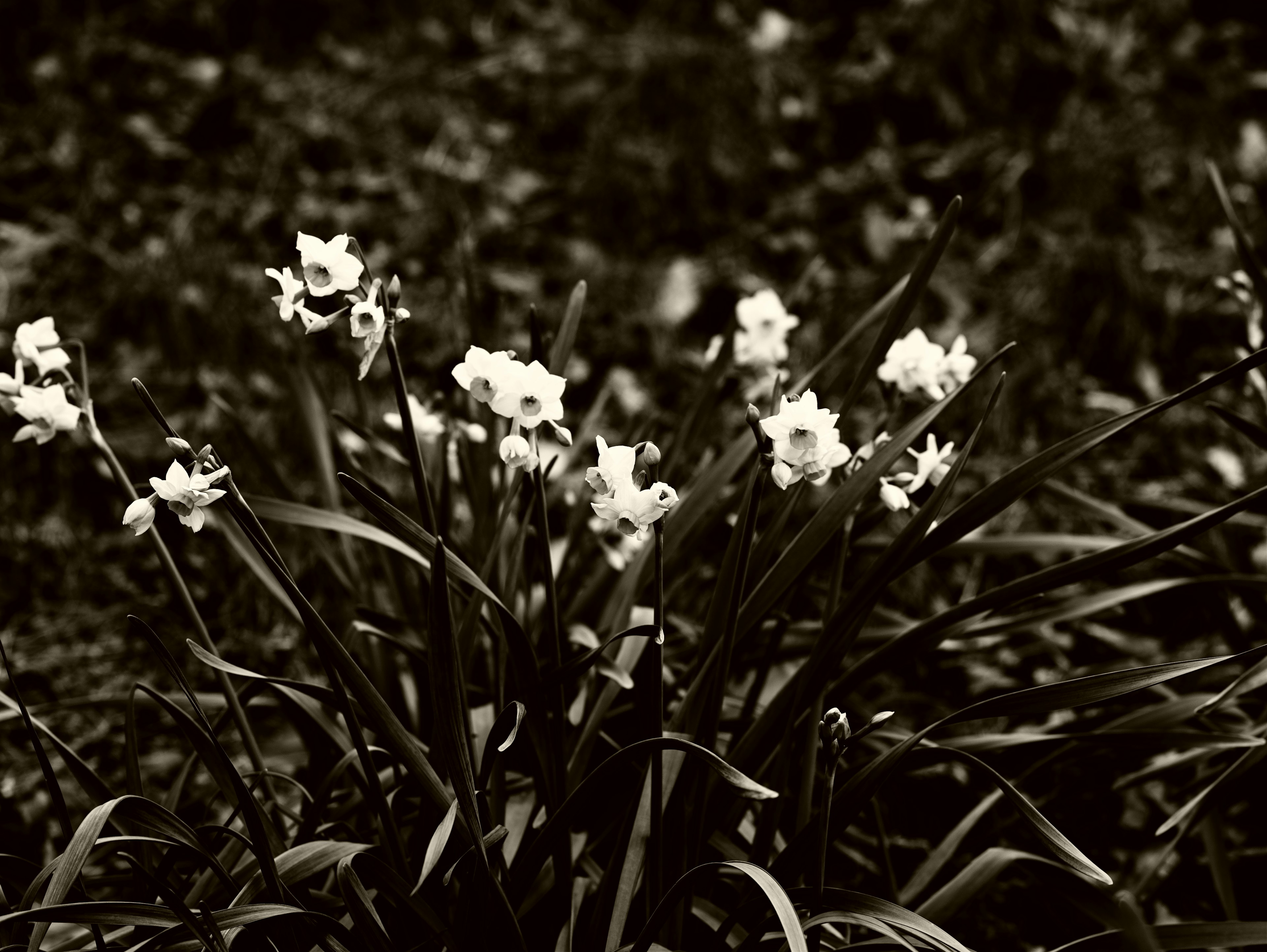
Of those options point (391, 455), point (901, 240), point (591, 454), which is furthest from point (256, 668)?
point (901, 240)

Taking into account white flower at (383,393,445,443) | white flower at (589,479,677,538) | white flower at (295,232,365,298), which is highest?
white flower at (295,232,365,298)

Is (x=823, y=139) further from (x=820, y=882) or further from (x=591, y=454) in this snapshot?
(x=820, y=882)

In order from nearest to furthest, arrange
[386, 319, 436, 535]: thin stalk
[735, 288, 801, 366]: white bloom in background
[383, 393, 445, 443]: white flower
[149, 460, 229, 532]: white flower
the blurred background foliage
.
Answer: [149, 460, 229, 532]: white flower → [386, 319, 436, 535]: thin stalk → [383, 393, 445, 443]: white flower → [735, 288, 801, 366]: white bloom in background → the blurred background foliage

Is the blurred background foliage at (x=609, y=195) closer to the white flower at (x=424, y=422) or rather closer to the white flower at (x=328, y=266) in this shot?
the white flower at (x=424, y=422)

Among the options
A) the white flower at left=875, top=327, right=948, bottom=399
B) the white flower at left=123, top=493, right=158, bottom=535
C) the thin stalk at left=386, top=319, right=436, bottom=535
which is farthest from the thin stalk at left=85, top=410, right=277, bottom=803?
the white flower at left=875, top=327, right=948, bottom=399

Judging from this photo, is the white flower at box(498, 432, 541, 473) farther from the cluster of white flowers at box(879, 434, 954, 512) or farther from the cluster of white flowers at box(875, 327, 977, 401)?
the cluster of white flowers at box(875, 327, 977, 401)

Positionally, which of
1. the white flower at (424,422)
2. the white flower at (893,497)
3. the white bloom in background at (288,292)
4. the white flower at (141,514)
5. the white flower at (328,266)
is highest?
the white flower at (328,266)

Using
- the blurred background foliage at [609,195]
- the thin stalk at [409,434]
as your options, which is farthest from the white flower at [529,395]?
the blurred background foliage at [609,195]

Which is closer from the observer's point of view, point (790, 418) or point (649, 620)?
point (790, 418)
